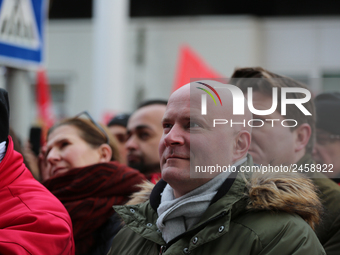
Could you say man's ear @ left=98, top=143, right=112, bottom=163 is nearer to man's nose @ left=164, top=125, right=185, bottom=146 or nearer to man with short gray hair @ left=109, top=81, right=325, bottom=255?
man with short gray hair @ left=109, top=81, right=325, bottom=255

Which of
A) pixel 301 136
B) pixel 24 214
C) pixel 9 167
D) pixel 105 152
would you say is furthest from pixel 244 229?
pixel 105 152

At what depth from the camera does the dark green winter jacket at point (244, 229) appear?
1.49 metres

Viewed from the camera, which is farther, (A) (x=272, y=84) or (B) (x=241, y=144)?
(A) (x=272, y=84)

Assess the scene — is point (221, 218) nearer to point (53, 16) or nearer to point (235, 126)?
point (235, 126)

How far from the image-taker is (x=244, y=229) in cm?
154

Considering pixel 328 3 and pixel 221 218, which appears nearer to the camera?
pixel 221 218

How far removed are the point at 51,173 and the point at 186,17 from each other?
34.4 ft

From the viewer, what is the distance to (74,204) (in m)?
2.34

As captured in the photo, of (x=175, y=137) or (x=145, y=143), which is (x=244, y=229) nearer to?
(x=175, y=137)

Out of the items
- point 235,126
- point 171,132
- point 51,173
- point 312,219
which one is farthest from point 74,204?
point 312,219

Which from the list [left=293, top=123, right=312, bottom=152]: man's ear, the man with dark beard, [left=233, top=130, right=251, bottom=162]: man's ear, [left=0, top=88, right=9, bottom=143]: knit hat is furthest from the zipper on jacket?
the man with dark beard

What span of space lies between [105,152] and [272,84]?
1.18 meters

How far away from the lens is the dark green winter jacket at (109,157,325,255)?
4.88 ft

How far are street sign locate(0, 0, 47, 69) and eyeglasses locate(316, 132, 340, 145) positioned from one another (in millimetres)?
2039
